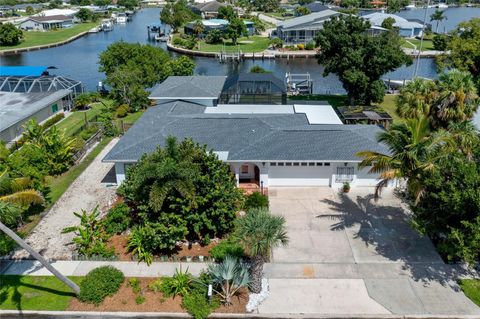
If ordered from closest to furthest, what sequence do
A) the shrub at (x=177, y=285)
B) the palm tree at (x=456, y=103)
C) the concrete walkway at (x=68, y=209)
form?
the shrub at (x=177, y=285) < the concrete walkway at (x=68, y=209) < the palm tree at (x=456, y=103)

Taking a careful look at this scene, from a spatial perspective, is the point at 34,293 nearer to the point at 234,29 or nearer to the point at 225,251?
→ the point at 225,251

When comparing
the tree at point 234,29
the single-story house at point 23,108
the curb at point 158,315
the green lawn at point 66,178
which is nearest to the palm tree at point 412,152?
the curb at point 158,315

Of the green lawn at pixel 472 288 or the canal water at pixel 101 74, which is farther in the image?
the canal water at pixel 101 74

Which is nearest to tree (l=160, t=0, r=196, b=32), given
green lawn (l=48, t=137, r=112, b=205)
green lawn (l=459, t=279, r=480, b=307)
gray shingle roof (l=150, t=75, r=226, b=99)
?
gray shingle roof (l=150, t=75, r=226, b=99)

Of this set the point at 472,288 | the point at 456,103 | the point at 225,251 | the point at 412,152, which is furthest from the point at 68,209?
the point at 456,103

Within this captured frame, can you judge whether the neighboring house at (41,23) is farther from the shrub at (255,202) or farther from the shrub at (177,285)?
the shrub at (177,285)

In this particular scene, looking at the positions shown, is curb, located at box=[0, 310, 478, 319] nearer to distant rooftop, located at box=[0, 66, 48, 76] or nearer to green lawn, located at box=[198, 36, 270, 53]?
distant rooftop, located at box=[0, 66, 48, 76]

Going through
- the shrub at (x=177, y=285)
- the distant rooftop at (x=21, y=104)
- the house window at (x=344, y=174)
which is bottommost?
the shrub at (x=177, y=285)

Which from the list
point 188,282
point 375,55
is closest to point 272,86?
point 375,55
